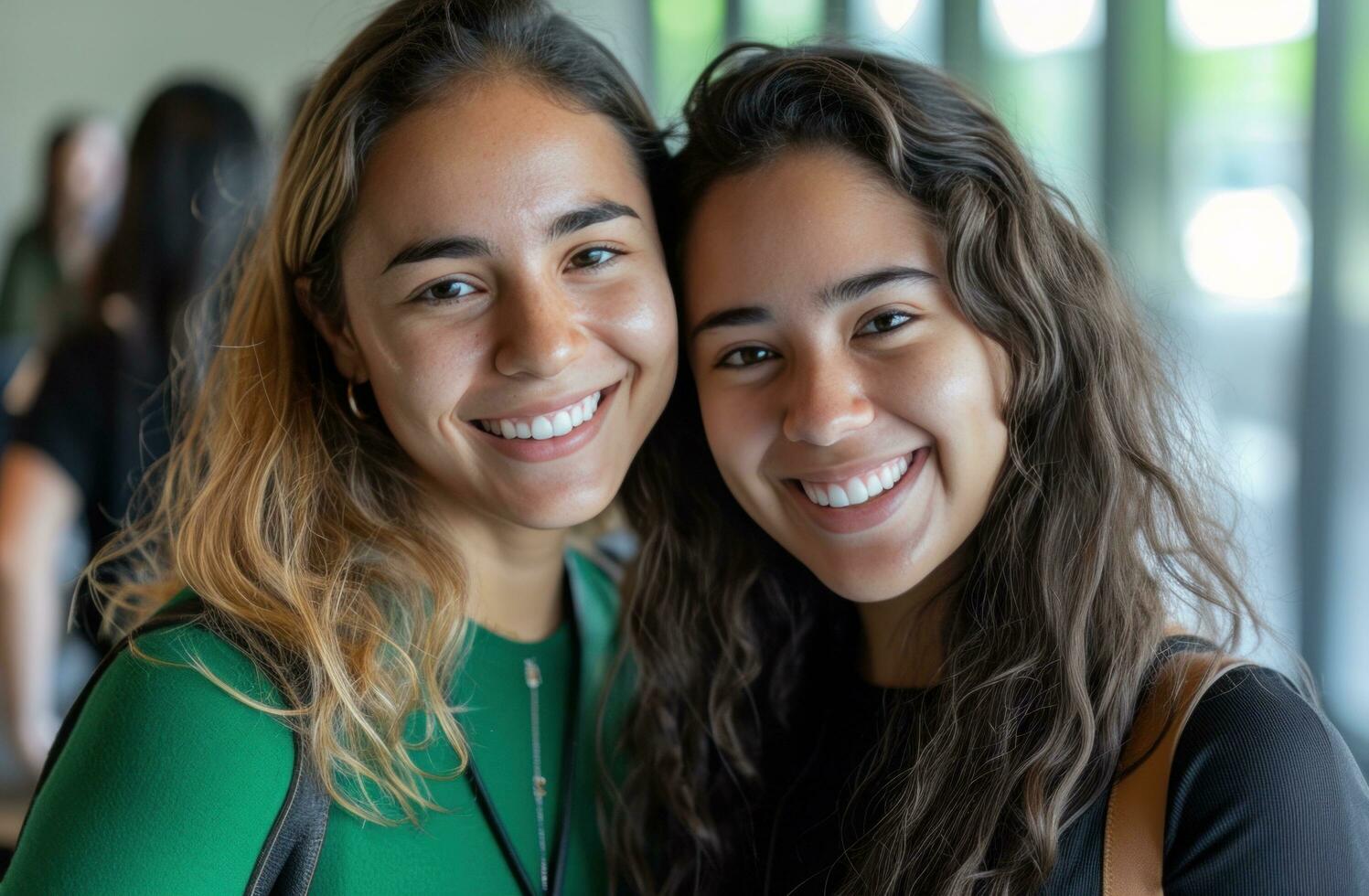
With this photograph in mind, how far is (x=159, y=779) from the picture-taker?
1312 mm

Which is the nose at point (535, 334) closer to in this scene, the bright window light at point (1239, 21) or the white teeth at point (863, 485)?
the white teeth at point (863, 485)

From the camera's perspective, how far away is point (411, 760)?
1.54 metres

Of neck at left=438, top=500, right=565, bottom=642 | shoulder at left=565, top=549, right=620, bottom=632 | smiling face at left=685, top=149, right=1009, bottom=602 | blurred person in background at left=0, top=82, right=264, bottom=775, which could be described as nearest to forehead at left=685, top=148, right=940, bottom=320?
smiling face at left=685, top=149, right=1009, bottom=602

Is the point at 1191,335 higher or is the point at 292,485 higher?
the point at 292,485

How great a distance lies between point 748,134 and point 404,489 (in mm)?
650

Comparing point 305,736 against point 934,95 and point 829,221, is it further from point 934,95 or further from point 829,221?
point 934,95

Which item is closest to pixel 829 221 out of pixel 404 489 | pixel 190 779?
pixel 404 489

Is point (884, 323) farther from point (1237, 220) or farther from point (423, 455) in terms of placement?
point (1237, 220)

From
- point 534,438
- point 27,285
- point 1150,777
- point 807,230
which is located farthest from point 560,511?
point 27,285

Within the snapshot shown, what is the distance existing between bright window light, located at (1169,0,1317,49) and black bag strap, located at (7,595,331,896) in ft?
10.2

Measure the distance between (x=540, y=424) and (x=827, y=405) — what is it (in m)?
0.36

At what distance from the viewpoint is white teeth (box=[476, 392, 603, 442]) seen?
1.61 meters

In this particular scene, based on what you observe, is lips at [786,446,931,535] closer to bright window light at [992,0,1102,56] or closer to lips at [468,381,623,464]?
lips at [468,381,623,464]

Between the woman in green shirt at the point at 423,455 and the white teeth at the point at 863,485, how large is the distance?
0.92 ft
